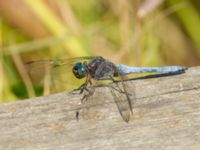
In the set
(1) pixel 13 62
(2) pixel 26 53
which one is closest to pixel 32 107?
(1) pixel 13 62

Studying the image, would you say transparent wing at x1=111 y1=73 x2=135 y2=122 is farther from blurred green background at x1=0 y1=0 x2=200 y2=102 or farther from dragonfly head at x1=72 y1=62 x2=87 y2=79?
blurred green background at x1=0 y1=0 x2=200 y2=102

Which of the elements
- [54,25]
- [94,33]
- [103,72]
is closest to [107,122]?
[103,72]

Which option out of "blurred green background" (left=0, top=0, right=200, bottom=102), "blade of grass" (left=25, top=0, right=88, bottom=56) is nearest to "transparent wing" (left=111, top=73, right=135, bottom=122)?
"blurred green background" (left=0, top=0, right=200, bottom=102)

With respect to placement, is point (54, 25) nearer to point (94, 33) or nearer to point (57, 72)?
point (94, 33)

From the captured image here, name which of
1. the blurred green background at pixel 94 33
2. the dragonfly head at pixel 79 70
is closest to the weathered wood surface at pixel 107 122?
the dragonfly head at pixel 79 70

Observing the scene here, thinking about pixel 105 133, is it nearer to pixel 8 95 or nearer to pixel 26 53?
pixel 8 95
